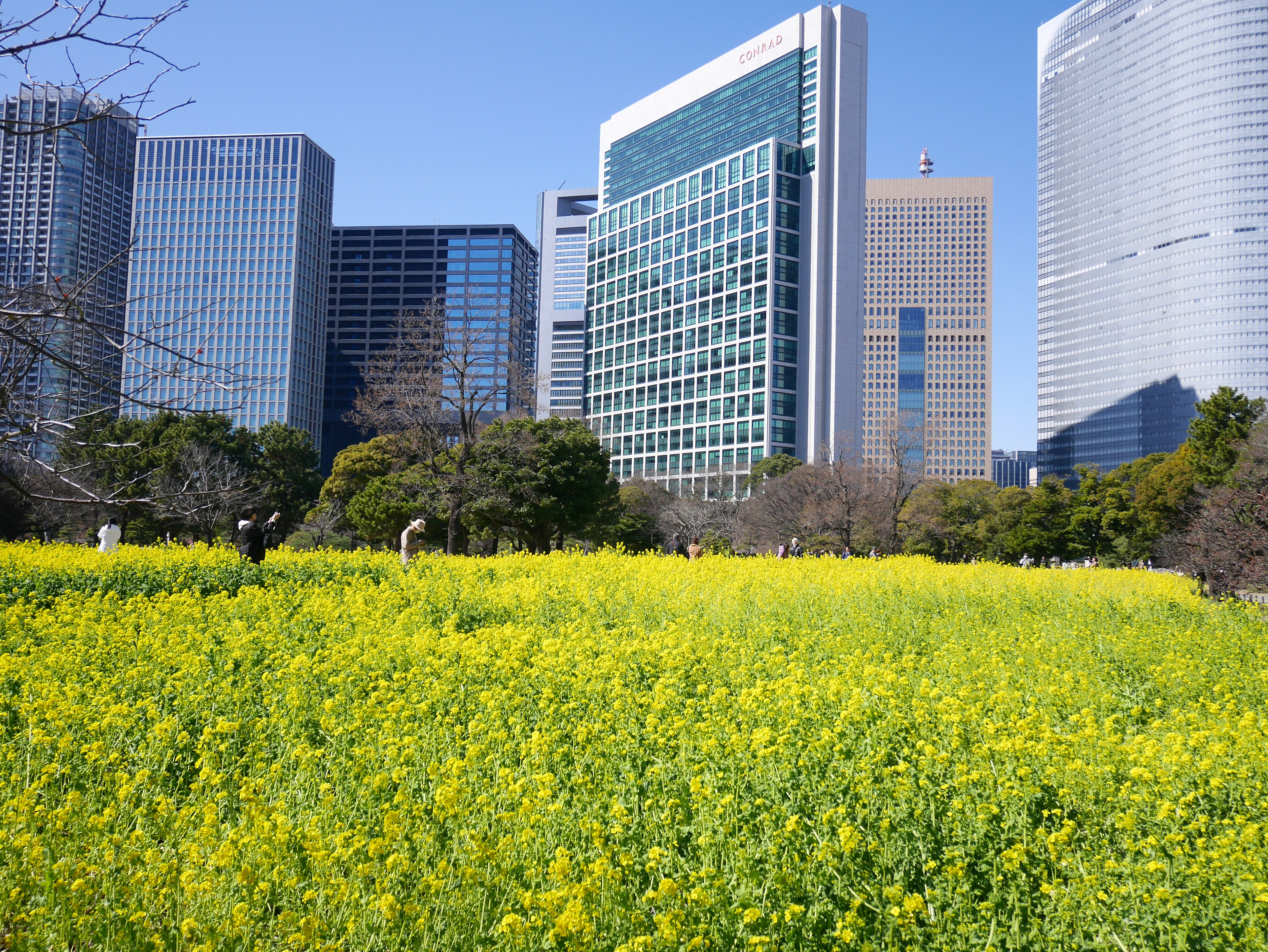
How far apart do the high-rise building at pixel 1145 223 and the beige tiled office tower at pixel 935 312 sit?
44.9 ft

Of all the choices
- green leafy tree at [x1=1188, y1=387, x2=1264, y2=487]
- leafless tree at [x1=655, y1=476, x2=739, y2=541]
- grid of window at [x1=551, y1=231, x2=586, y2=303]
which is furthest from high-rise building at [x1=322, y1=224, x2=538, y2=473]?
green leafy tree at [x1=1188, y1=387, x2=1264, y2=487]

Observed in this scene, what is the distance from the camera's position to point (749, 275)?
86750 mm

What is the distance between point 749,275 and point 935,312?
9600 centimetres

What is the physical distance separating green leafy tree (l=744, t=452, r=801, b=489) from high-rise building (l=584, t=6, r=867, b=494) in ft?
9.96

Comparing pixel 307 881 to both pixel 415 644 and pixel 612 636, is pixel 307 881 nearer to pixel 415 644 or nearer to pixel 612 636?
pixel 415 644

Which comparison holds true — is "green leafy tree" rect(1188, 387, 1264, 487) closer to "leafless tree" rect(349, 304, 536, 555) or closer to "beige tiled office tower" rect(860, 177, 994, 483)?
"leafless tree" rect(349, 304, 536, 555)

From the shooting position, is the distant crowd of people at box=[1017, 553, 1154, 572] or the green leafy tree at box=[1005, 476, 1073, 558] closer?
the distant crowd of people at box=[1017, 553, 1154, 572]

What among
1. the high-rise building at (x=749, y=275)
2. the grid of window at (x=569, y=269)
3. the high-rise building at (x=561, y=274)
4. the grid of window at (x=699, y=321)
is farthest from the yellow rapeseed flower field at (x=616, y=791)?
the grid of window at (x=569, y=269)

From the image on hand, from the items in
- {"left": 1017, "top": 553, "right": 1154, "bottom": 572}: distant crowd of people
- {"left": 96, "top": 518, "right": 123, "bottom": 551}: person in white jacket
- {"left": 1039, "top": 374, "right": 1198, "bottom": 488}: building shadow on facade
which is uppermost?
{"left": 1039, "top": 374, "right": 1198, "bottom": 488}: building shadow on facade

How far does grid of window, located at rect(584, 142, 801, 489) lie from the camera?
84.4 metres

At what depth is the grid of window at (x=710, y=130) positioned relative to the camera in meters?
89.7

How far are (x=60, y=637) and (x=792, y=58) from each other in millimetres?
98646

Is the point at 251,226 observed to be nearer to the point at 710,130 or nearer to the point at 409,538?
the point at 710,130

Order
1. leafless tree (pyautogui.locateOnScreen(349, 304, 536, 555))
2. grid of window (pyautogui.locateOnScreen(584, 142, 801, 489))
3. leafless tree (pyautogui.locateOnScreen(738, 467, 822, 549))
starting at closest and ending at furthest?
leafless tree (pyautogui.locateOnScreen(349, 304, 536, 555)) → leafless tree (pyautogui.locateOnScreen(738, 467, 822, 549)) → grid of window (pyautogui.locateOnScreen(584, 142, 801, 489))
